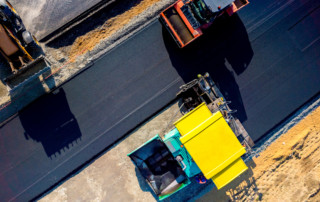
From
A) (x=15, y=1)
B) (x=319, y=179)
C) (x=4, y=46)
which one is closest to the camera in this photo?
(x=4, y=46)

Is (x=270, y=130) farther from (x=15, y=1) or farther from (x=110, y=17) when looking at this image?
(x=15, y=1)

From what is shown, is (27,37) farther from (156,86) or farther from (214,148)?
(214,148)

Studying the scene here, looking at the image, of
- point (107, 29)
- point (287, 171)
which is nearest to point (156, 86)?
point (107, 29)

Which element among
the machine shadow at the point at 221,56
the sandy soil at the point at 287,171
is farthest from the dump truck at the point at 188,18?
the sandy soil at the point at 287,171

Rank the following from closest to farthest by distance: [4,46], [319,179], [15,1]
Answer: [4,46]
[15,1]
[319,179]

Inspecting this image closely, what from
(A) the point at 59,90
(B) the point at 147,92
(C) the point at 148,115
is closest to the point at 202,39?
(B) the point at 147,92
